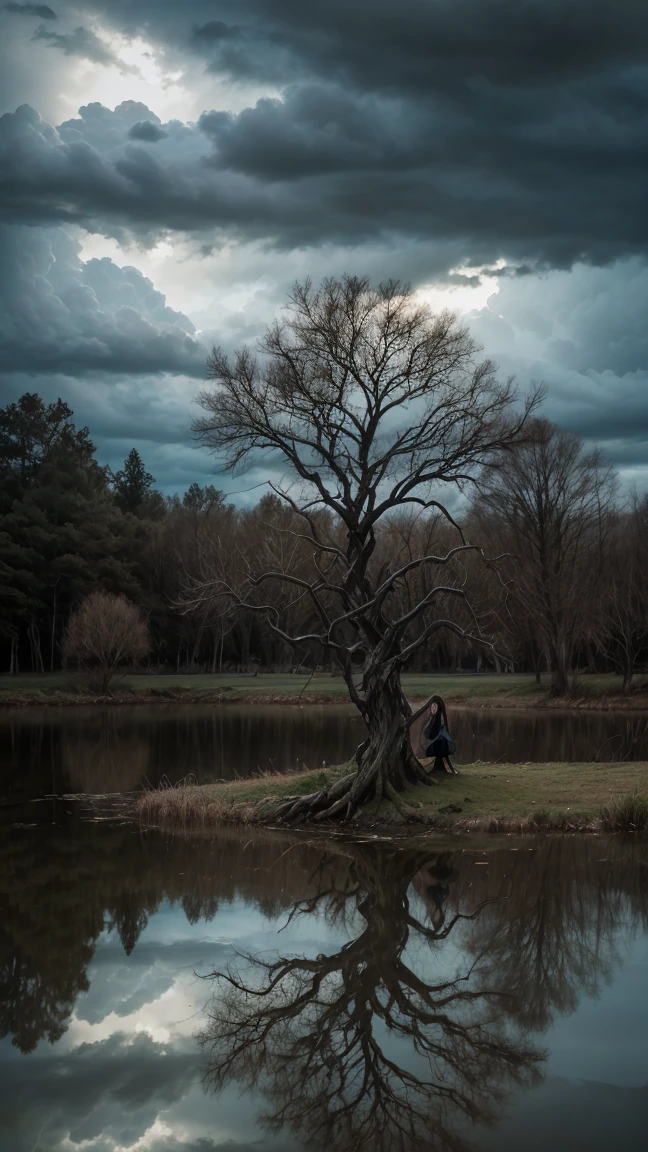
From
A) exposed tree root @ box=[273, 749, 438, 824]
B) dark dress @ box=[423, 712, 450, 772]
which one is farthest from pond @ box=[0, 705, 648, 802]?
exposed tree root @ box=[273, 749, 438, 824]

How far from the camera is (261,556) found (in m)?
36.6

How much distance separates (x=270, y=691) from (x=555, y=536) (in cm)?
1965

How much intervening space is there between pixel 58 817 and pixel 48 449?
63851mm

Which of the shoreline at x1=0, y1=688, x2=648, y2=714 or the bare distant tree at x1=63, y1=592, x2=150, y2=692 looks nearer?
the shoreline at x1=0, y1=688, x2=648, y2=714

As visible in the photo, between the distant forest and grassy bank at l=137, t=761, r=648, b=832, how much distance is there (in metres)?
14.5

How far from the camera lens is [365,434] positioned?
22250 millimetres

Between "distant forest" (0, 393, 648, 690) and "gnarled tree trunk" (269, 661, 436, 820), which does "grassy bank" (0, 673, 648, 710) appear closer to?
"distant forest" (0, 393, 648, 690)

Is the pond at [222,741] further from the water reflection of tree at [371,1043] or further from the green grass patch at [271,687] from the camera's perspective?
the water reflection of tree at [371,1043]

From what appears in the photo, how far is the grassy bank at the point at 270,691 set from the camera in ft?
180

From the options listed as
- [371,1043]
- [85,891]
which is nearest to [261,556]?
[85,891]

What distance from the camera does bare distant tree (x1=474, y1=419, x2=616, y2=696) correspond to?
53031 millimetres

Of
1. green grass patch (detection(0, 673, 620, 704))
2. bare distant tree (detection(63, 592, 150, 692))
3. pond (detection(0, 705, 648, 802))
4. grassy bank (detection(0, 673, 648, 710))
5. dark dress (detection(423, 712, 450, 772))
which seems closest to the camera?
dark dress (detection(423, 712, 450, 772))

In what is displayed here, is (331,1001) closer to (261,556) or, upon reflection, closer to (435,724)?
(435,724)

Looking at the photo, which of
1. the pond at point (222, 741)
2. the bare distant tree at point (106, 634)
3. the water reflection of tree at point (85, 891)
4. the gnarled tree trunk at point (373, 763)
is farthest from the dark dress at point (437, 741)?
the bare distant tree at point (106, 634)
